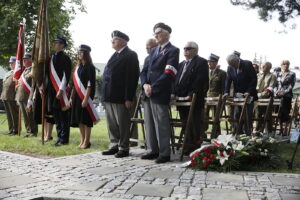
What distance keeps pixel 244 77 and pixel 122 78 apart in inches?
110

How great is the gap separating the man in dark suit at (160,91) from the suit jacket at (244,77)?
2.35m

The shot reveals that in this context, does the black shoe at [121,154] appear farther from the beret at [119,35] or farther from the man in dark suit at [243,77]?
the man in dark suit at [243,77]

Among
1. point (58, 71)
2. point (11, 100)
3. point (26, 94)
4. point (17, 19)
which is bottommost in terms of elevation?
point (11, 100)

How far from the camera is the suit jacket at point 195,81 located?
20.8ft

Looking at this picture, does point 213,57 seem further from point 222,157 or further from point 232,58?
point 222,157

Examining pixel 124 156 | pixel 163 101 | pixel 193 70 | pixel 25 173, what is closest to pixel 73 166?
pixel 25 173

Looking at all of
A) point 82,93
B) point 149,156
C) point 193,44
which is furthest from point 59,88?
point 193,44

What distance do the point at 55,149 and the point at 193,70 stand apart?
2.82m

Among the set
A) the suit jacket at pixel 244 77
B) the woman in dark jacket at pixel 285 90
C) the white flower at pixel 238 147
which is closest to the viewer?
the white flower at pixel 238 147

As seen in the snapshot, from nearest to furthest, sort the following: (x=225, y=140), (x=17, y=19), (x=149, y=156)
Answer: (x=225, y=140) → (x=149, y=156) → (x=17, y=19)

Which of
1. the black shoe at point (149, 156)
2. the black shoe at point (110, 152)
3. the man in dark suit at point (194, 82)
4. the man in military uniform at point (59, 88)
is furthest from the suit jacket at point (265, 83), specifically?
the man in military uniform at point (59, 88)

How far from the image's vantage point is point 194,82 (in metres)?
6.38

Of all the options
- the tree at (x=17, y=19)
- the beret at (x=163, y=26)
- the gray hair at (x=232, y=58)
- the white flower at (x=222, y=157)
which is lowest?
the white flower at (x=222, y=157)

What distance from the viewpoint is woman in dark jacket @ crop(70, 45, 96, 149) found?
7086 mm
